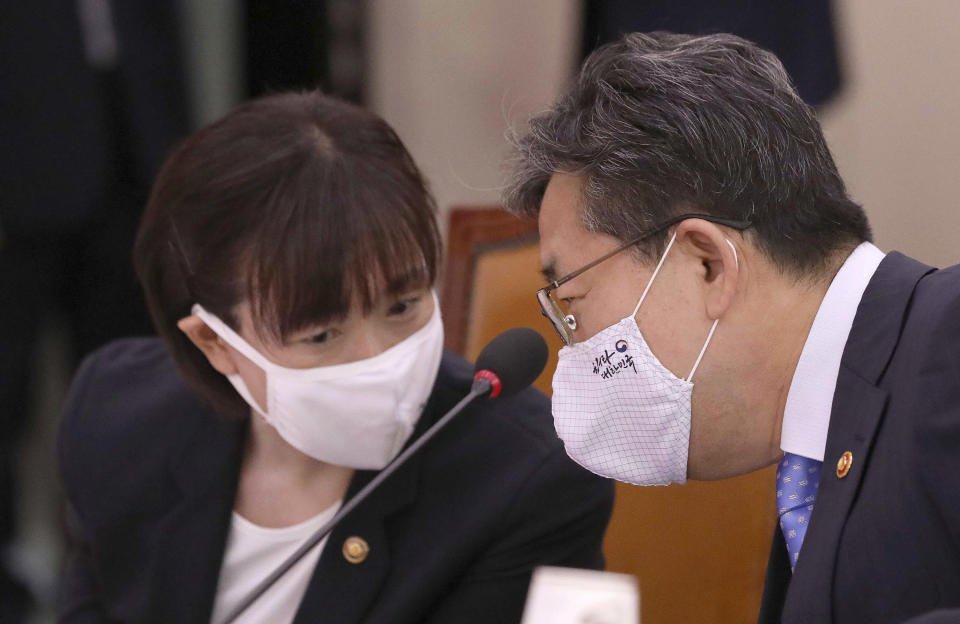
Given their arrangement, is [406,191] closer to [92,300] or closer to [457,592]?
[457,592]

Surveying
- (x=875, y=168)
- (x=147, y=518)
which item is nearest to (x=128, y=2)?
(x=147, y=518)

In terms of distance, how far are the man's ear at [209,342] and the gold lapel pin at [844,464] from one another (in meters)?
0.85

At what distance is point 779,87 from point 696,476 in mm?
434

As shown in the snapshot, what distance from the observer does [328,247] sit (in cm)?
148

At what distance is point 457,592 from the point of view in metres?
1.58

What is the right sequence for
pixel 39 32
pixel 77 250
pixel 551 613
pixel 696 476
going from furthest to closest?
1. pixel 77 250
2. pixel 39 32
3. pixel 696 476
4. pixel 551 613

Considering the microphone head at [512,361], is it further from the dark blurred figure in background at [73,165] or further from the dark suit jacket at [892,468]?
the dark blurred figure in background at [73,165]

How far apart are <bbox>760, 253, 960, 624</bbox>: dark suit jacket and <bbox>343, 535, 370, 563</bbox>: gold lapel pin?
610 millimetres

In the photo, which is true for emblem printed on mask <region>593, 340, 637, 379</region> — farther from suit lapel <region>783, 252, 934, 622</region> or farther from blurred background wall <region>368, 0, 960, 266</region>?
blurred background wall <region>368, 0, 960, 266</region>

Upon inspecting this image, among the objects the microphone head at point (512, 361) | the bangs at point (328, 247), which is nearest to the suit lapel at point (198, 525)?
the bangs at point (328, 247)

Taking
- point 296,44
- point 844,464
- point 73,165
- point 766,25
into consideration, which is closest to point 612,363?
point 844,464

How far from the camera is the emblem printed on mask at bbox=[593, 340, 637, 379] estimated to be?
1277 mm

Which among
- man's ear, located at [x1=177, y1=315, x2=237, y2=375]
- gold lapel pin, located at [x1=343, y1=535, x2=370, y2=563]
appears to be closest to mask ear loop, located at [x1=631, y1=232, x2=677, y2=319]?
gold lapel pin, located at [x1=343, y1=535, x2=370, y2=563]

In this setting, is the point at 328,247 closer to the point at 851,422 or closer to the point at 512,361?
the point at 512,361
